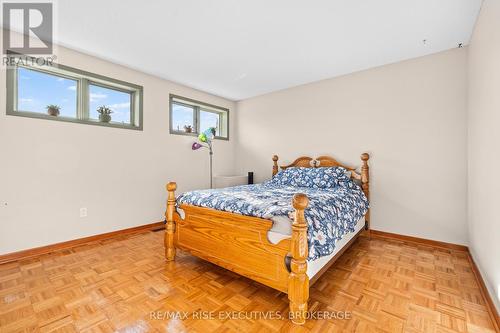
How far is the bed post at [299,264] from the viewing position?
1477 millimetres

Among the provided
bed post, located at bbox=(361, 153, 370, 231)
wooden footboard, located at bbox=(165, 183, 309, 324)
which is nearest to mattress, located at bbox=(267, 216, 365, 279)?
wooden footboard, located at bbox=(165, 183, 309, 324)

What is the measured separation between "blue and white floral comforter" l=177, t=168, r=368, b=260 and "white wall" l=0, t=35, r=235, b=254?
131 cm

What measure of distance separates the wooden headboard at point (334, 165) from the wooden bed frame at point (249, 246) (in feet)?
5.11

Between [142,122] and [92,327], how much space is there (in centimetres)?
264

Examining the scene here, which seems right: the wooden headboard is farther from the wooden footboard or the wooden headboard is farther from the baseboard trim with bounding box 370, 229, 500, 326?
the wooden footboard

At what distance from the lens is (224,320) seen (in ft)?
4.96

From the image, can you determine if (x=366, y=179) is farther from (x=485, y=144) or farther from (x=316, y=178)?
(x=485, y=144)

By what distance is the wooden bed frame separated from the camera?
1488 millimetres

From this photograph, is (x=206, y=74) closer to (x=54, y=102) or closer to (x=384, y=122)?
(x=54, y=102)

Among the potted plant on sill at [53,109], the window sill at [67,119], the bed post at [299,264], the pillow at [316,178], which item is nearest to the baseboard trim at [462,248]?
the pillow at [316,178]

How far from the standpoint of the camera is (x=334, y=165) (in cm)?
346

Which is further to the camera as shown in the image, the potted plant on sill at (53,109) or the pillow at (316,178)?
the pillow at (316,178)

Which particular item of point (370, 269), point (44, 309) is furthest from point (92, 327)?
point (370, 269)

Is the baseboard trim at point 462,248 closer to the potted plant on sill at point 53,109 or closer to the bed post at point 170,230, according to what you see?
the bed post at point 170,230
